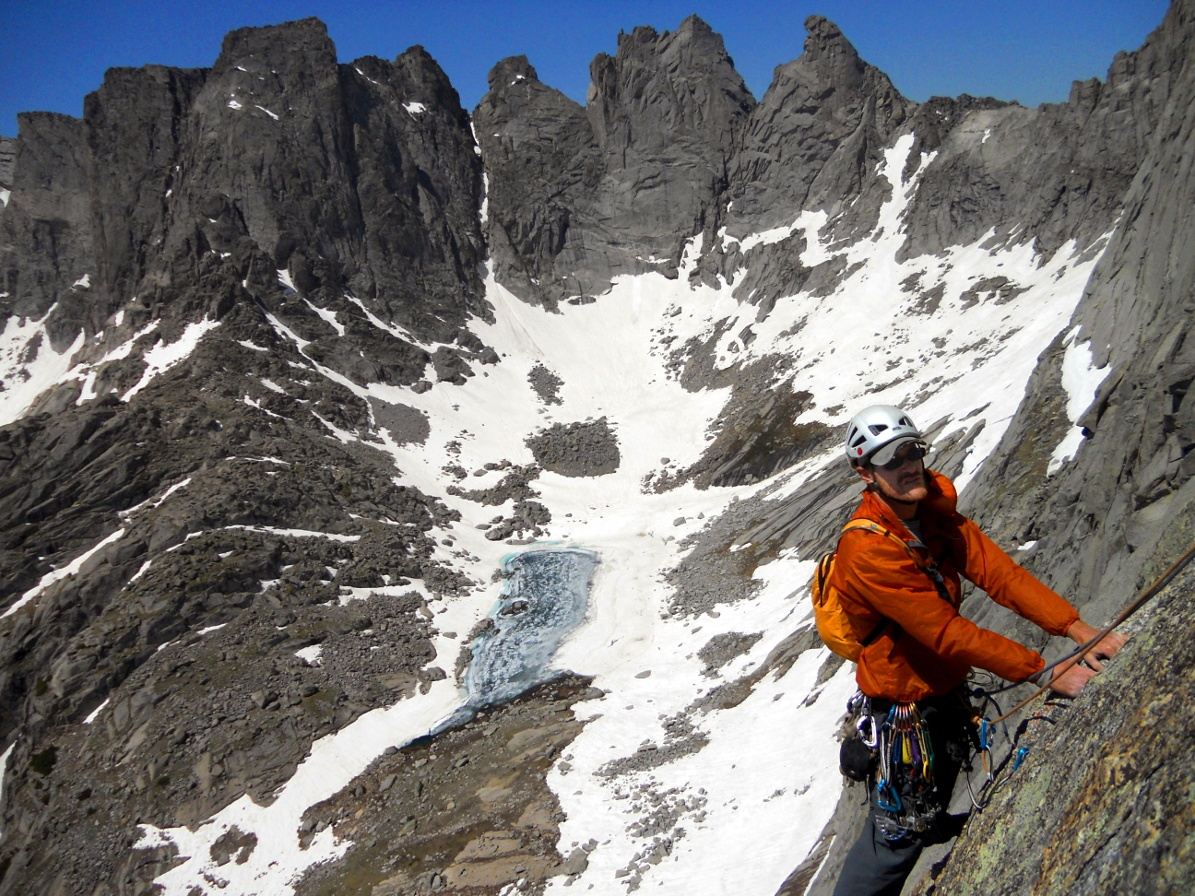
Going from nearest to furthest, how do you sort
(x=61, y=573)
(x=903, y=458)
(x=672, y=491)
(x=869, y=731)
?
1. (x=903, y=458)
2. (x=869, y=731)
3. (x=61, y=573)
4. (x=672, y=491)

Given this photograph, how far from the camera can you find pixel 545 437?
246ft

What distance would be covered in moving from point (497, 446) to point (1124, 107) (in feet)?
220

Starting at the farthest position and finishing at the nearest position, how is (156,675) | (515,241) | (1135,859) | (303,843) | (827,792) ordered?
1. (515,241)
2. (156,675)
3. (303,843)
4. (827,792)
5. (1135,859)

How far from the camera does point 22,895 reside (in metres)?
28.6

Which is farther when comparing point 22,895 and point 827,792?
point 22,895

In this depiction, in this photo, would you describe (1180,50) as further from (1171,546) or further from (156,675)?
(156,675)

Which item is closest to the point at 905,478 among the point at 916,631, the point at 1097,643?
the point at 916,631

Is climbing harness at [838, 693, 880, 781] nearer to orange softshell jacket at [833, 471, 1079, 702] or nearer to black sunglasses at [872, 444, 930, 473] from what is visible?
orange softshell jacket at [833, 471, 1079, 702]

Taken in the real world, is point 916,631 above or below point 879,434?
below

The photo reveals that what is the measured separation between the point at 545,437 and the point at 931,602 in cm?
7077

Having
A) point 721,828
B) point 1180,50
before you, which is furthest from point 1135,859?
point 1180,50

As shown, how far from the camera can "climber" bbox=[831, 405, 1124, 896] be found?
183 inches

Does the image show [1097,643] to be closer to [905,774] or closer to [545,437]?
[905,774]

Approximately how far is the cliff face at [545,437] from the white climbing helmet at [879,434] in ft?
6.29
